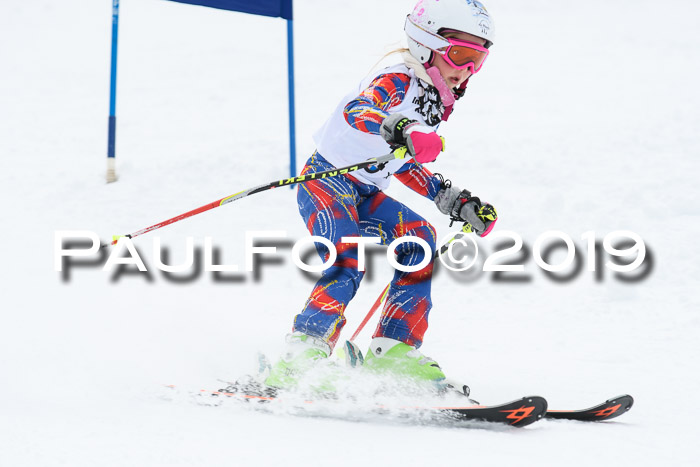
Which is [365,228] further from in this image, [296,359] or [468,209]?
[296,359]

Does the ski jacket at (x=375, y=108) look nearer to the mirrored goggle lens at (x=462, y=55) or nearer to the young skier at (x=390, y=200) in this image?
the young skier at (x=390, y=200)

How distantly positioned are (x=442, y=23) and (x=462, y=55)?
0.55ft

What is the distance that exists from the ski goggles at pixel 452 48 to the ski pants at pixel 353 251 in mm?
685

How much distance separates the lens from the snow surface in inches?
104

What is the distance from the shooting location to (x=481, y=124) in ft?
28.7

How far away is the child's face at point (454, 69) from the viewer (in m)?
3.42

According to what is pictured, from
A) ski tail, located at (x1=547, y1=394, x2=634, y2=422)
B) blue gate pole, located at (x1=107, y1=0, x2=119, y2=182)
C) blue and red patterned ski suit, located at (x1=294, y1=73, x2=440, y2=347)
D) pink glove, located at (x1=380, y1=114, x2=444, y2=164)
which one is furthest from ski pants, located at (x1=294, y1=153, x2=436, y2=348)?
blue gate pole, located at (x1=107, y1=0, x2=119, y2=182)

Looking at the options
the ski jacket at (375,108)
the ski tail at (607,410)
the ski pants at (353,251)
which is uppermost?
the ski jacket at (375,108)

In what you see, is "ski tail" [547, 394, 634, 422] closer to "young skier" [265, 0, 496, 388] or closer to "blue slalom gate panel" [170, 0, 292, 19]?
"young skier" [265, 0, 496, 388]

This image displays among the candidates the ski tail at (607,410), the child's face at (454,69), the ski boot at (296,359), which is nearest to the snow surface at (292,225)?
the ski tail at (607,410)

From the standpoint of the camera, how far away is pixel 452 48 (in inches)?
134

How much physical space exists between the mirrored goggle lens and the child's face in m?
0.03

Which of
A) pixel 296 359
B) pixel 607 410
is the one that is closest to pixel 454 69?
pixel 296 359

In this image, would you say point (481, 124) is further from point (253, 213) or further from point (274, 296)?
point (274, 296)
